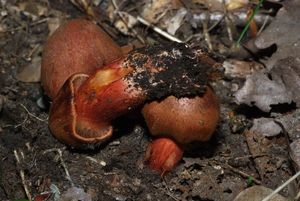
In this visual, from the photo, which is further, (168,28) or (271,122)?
(168,28)

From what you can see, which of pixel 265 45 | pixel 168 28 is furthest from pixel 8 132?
pixel 265 45

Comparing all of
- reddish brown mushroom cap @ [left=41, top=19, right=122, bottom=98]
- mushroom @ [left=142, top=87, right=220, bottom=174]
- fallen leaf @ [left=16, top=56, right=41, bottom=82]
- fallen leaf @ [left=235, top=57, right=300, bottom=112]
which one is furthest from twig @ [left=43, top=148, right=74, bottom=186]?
fallen leaf @ [left=235, top=57, right=300, bottom=112]

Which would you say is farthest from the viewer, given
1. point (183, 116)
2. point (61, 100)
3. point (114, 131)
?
point (114, 131)

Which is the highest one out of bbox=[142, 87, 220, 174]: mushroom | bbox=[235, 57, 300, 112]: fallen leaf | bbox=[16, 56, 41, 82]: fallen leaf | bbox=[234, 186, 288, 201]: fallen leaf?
bbox=[142, 87, 220, 174]: mushroom

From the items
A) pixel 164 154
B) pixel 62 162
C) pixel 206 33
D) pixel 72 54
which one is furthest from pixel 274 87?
pixel 62 162

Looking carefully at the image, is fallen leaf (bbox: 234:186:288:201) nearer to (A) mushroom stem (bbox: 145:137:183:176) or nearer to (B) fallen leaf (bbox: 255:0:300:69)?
(A) mushroom stem (bbox: 145:137:183:176)

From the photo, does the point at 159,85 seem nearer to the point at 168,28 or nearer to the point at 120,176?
the point at 120,176

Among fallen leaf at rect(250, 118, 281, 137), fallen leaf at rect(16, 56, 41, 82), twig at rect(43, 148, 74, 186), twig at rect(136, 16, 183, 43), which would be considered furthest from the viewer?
twig at rect(136, 16, 183, 43)

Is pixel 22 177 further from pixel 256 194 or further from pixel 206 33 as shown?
pixel 206 33
